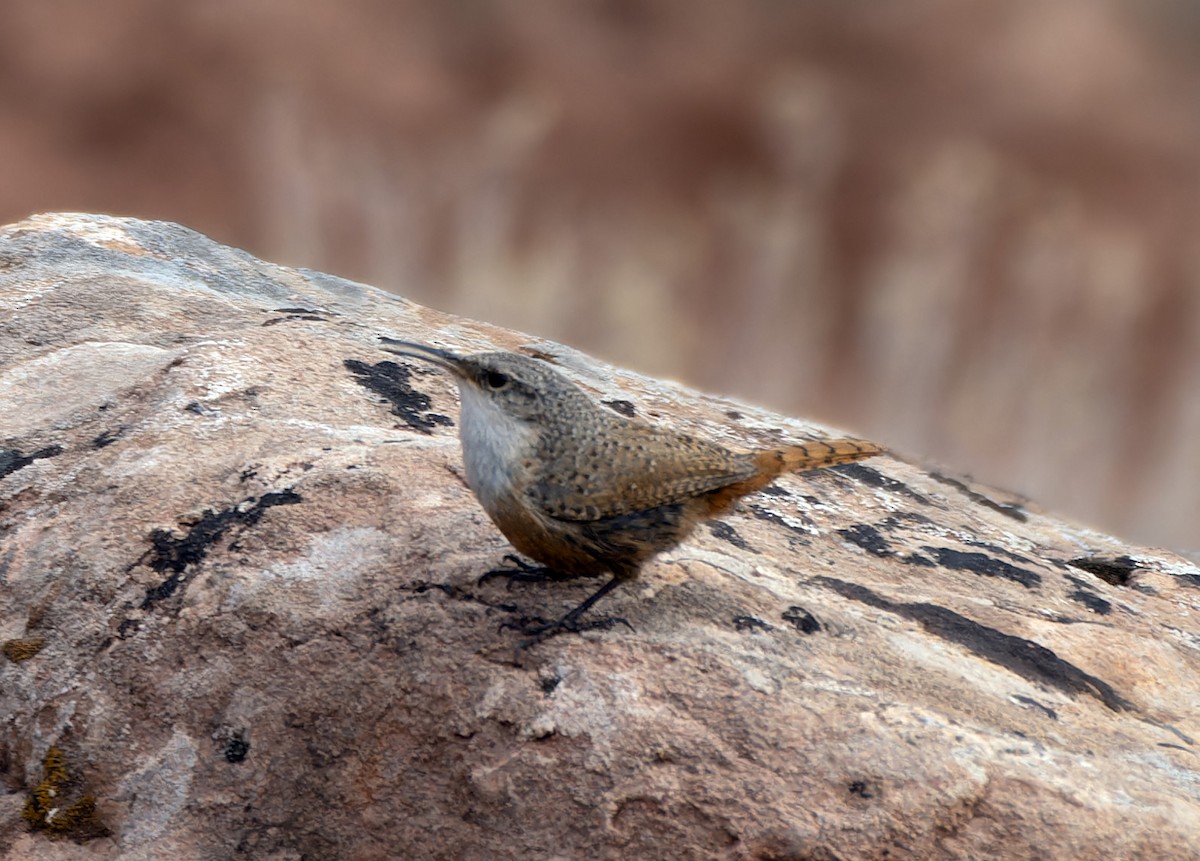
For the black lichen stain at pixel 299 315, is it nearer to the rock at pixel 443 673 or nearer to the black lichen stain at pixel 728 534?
the rock at pixel 443 673

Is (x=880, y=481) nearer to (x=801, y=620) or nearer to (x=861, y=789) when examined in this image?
(x=801, y=620)

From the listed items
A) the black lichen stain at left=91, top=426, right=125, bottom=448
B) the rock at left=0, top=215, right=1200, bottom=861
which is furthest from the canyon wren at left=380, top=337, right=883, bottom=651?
the black lichen stain at left=91, top=426, right=125, bottom=448

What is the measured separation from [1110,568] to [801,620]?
210cm

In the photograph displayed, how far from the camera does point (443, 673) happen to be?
2805mm

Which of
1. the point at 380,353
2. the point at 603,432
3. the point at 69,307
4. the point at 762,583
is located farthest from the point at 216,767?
the point at 69,307

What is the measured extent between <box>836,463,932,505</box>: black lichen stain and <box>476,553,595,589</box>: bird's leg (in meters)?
1.94

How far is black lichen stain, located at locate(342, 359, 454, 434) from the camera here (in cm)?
404

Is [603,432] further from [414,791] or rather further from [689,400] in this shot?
[689,400]

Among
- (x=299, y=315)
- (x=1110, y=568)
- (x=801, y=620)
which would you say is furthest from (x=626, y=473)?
(x=1110, y=568)

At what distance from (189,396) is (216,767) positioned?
1.44 metres

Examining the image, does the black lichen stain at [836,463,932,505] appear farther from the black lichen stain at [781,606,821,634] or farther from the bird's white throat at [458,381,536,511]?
the bird's white throat at [458,381,536,511]

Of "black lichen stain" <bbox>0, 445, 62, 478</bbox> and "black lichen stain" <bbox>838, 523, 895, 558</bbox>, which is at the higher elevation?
"black lichen stain" <bbox>0, 445, 62, 478</bbox>

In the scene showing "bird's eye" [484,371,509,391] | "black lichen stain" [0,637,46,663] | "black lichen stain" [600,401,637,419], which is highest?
"bird's eye" [484,371,509,391]

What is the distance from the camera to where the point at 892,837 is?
2.50 meters
